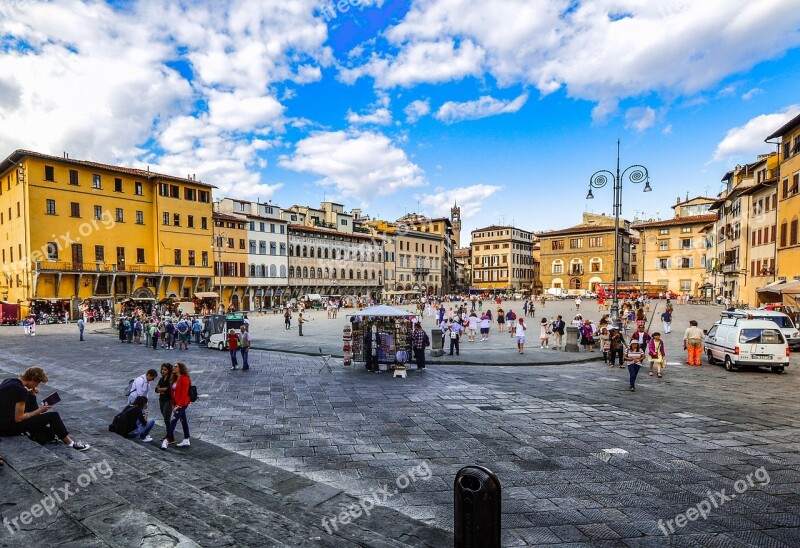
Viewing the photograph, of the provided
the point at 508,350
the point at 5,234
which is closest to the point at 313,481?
the point at 508,350

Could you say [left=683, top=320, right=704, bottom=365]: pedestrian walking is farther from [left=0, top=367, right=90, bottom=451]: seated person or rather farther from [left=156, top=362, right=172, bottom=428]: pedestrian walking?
[left=0, top=367, right=90, bottom=451]: seated person

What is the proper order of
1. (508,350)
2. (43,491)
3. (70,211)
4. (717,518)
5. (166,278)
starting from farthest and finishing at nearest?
(166,278) → (70,211) → (508,350) → (717,518) → (43,491)

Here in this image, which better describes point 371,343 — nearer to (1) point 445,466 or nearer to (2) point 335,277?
(1) point 445,466

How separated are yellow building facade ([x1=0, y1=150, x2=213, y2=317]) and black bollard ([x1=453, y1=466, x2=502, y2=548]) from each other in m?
44.3

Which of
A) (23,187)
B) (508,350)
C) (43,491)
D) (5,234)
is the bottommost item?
(508,350)

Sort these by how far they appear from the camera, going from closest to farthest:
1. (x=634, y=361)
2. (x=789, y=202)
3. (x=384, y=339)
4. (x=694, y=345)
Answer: (x=634, y=361) < (x=384, y=339) < (x=694, y=345) < (x=789, y=202)

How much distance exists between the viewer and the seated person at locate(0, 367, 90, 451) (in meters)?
5.59

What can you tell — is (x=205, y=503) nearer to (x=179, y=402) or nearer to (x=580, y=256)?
(x=179, y=402)

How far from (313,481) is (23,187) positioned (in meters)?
43.4

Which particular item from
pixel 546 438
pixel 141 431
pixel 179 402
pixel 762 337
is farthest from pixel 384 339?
pixel 762 337

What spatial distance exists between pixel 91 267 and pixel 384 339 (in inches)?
1469

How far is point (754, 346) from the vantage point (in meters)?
13.1

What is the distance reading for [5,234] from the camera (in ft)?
131

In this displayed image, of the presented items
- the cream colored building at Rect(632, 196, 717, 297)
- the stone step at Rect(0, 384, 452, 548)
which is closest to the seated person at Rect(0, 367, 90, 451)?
the stone step at Rect(0, 384, 452, 548)
